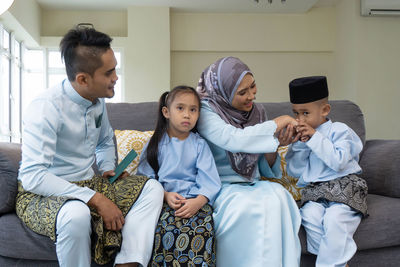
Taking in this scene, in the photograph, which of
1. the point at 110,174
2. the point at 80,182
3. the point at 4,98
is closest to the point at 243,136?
the point at 110,174

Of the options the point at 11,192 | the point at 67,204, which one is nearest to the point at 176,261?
the point at 67,204

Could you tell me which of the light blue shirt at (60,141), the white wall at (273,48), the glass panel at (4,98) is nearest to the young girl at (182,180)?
the light blue shirt at (60,141)

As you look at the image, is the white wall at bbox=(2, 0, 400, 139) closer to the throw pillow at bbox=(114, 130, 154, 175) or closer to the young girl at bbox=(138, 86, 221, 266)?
the throw pillow at bbox=(114, 130, 154, 175)

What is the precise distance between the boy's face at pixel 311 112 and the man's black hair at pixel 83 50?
0.91 meters

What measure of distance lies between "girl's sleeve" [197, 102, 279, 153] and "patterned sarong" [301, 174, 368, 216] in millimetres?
267

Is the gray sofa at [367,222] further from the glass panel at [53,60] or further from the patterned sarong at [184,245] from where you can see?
the glass panel at [53,60]

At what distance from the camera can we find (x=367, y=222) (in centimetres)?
180

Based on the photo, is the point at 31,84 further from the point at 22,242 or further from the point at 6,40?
the point at 22,242

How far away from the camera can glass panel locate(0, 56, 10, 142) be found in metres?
6.45

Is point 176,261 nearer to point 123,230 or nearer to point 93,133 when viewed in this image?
point 123,230

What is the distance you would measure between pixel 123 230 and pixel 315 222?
78 centimetres

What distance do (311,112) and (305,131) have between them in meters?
0.15

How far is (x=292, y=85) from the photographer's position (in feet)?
6.56

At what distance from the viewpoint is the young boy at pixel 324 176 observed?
5.60ft
